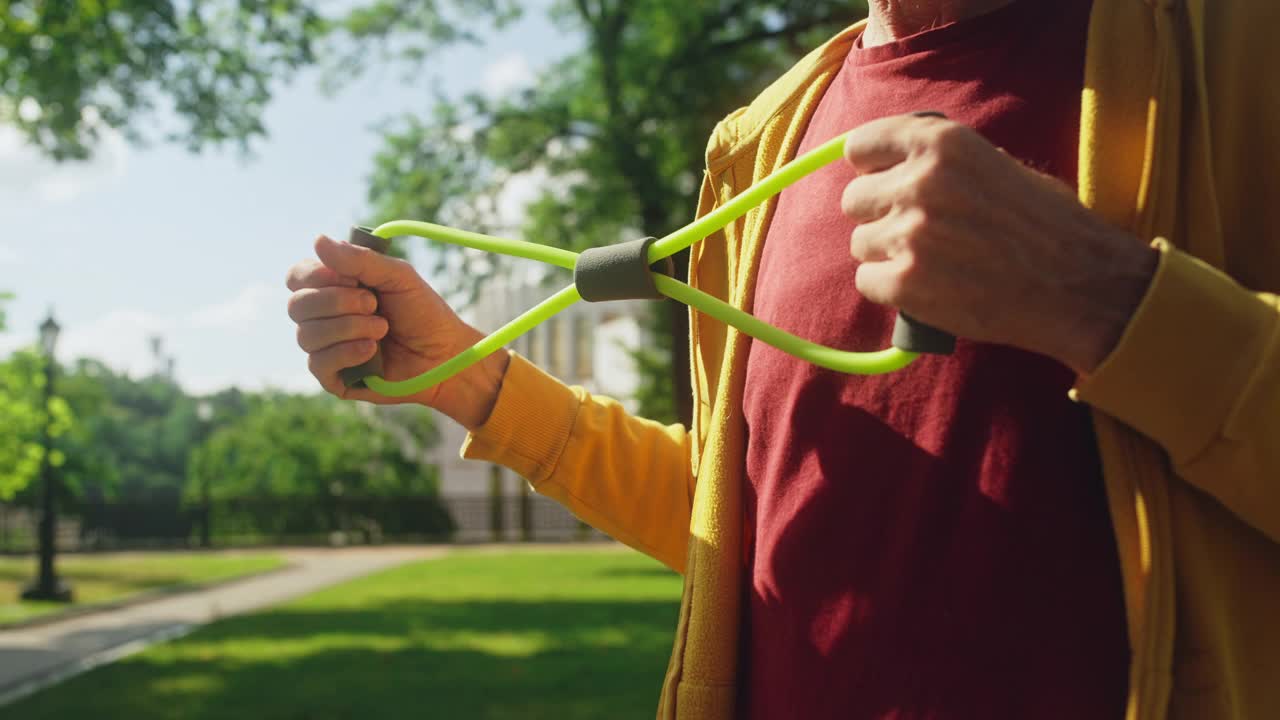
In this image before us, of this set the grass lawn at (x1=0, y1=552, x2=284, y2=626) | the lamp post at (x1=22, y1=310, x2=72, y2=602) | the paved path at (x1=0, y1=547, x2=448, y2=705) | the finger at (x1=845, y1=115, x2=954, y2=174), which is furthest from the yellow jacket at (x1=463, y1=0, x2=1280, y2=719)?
the lamp post at (x1=22, y1=310, x2=72, y2=602)

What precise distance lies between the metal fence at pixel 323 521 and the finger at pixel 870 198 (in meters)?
36.6

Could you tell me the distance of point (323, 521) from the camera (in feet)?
130

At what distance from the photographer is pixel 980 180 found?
931 mm

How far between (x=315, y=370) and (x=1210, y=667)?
3.88 feet

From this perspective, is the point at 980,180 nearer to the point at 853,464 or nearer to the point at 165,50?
the point at 853,464

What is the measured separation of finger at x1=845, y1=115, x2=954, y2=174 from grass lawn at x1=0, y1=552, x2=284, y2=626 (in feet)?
52.3

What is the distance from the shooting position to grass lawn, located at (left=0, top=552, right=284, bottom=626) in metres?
17.0

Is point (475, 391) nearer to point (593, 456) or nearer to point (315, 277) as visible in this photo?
point (593, 456)

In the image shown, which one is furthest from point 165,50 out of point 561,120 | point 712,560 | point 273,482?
point 273,482

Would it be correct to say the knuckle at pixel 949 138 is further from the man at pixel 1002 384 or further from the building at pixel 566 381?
the building at pixel 566 381

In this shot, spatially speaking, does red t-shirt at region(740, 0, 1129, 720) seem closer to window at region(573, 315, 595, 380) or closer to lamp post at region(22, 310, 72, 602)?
lamp post at region(22, 310, 72, 602)

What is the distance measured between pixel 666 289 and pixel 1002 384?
0.40 meters

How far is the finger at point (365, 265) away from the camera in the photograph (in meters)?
1.47

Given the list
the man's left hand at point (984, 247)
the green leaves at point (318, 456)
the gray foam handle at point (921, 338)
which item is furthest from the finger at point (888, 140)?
the green leaves at point (318, 456)
